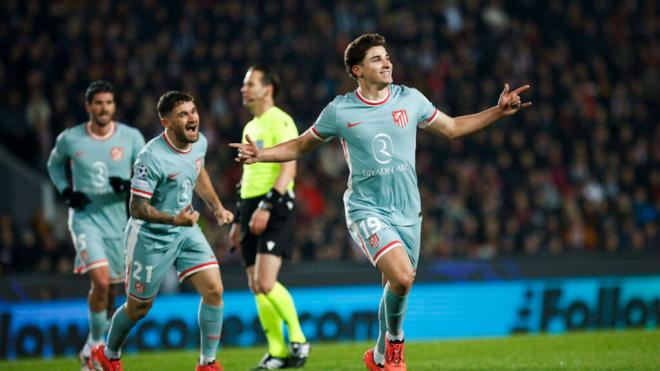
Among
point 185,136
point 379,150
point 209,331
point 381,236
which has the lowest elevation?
point 209,331

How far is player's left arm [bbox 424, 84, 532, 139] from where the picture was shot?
7605 mm

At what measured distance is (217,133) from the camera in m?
17.9

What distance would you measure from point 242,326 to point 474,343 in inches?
131

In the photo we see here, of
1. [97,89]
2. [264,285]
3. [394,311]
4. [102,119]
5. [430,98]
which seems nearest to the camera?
[394,311]

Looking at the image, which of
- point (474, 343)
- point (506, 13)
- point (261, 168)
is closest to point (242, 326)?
point (474, 343)

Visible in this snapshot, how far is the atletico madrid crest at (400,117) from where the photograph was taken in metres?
7.68

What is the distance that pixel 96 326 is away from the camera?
31.4ft

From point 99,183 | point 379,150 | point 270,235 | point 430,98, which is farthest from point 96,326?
point 430,98

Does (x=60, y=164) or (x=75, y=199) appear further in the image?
(x=60, y=164)

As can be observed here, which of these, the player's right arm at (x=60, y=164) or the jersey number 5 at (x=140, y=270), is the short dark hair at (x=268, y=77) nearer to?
the player's right arm at (x=60, y=164)

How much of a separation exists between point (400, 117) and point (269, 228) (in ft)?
7.79

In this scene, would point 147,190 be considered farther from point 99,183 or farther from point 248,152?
point 99,183

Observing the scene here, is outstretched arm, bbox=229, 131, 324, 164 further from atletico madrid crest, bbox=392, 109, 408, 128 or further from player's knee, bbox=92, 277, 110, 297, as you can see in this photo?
player's knee, bbox=92, 277, 110, 297

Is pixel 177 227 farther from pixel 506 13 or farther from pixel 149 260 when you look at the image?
pixel 506 13
